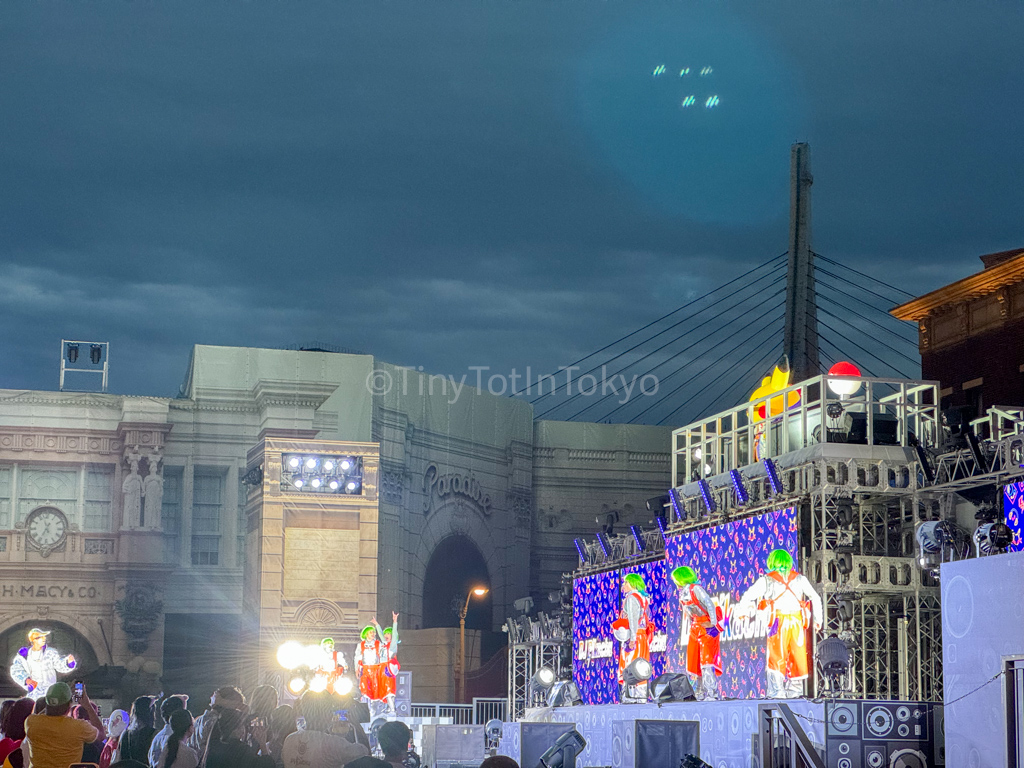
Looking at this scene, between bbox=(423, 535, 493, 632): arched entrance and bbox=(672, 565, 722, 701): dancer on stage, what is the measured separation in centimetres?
2200

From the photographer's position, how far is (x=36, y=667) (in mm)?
30516

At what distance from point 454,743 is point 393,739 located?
12186 millimetres

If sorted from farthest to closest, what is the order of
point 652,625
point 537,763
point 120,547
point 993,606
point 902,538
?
1. point 120,547
2. point 652,625
3. point 902,538
4. point 537,763
5. point 993,606

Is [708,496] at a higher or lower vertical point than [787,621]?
higher

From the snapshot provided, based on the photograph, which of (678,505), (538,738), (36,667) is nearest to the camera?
(538,738)

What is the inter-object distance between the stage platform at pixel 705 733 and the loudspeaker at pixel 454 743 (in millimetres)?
2162

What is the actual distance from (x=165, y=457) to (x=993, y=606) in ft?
113

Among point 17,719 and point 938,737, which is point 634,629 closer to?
point 938,737

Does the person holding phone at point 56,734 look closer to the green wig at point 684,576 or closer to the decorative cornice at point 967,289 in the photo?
the green wig at point 684,576

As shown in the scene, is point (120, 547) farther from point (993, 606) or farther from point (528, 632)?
point (993, 606)

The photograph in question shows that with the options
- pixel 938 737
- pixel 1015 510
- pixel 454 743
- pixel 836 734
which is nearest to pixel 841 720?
pixel 836 734

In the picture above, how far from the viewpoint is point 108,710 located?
40.2 meters

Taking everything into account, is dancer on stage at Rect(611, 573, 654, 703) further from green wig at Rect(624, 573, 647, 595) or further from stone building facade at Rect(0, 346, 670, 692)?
stone building facade at Rect(0, 346, 670, 692)

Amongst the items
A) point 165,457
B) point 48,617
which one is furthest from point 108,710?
point 165,457
